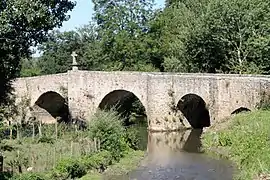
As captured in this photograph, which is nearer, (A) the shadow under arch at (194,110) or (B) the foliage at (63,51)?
(A) the shadow under arch at (194,110)

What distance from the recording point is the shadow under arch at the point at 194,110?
1500 inches

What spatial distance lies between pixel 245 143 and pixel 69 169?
27.4 feet

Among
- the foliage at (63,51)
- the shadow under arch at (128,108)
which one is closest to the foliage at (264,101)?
the shadow under arch at (128,108)

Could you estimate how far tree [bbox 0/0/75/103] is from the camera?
19.6 m

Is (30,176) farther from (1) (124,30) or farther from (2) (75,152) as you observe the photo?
(1) (124,30)

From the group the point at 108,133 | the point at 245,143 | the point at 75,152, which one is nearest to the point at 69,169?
the point at 75,152

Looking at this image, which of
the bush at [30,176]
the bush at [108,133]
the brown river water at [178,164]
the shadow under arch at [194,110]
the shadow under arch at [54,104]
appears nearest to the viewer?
the bush at [30,176]

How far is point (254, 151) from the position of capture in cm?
2378

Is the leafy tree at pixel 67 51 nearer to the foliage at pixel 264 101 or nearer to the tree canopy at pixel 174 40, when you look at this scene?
the tree canopy at pixel 174 40

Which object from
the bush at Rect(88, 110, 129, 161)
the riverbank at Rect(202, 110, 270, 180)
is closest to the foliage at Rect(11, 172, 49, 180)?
the bush at Rect(88, 110, 129, 161)

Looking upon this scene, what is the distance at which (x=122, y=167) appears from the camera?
81.9ft

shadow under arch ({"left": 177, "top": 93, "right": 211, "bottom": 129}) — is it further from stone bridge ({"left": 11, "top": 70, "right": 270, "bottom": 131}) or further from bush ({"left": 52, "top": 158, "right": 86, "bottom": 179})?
bush ({"left": 52, "top": 158, "right": 86, "bottom": 179})

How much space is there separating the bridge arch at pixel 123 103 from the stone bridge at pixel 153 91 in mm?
103

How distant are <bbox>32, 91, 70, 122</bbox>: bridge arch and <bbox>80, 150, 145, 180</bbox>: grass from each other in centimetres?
1778
